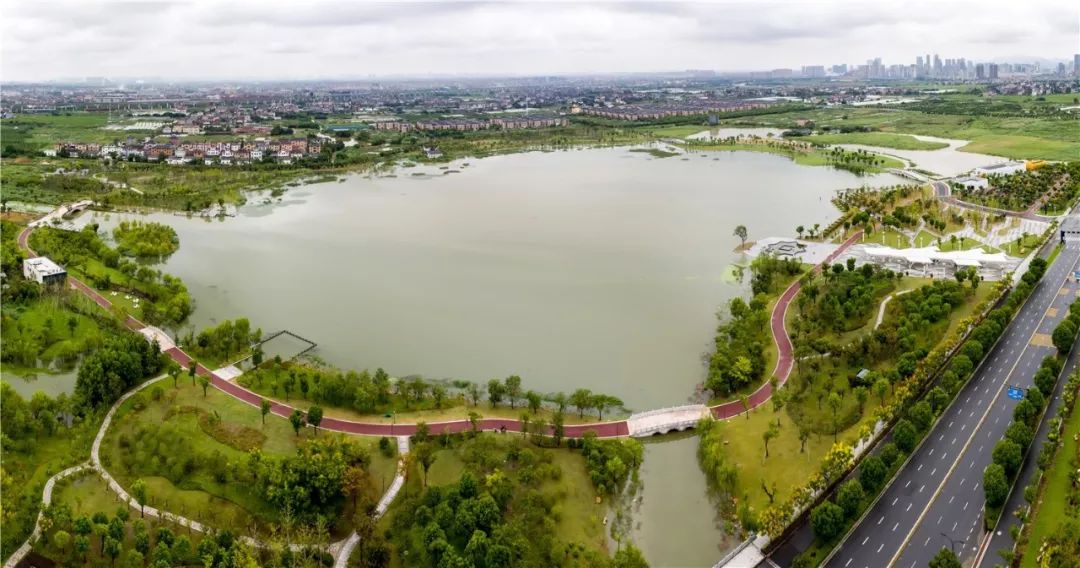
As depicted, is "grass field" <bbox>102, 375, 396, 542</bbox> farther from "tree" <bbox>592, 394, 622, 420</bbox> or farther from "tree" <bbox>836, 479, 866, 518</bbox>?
"tree" <bbox>836, 479, 866, 518</bbox>

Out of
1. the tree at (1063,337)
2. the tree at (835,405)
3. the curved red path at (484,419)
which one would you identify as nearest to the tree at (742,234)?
the curved red path at (484,419)

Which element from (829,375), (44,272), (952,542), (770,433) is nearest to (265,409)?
(770,433)

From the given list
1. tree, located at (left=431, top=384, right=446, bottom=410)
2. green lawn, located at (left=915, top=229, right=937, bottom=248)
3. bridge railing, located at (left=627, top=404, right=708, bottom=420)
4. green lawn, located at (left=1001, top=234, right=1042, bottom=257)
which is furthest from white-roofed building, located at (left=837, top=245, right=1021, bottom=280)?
tree, located at (left=431, top=384, right=446, bottom=410)

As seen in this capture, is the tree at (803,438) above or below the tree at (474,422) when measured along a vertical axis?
below

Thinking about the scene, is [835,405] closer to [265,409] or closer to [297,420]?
[297,420]

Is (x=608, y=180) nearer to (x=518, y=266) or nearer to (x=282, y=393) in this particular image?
(x=518, y=266)

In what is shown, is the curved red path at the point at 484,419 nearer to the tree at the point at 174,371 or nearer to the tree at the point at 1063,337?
the tree at the point at 174,371

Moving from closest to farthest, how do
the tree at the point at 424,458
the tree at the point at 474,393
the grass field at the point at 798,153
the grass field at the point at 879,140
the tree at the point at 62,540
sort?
the tree at the point at 62,540
the tree at the point at 424,458
the tree at the point at 474,393
the grass field at the point at 798,153
the grass field at the point at 879,140
